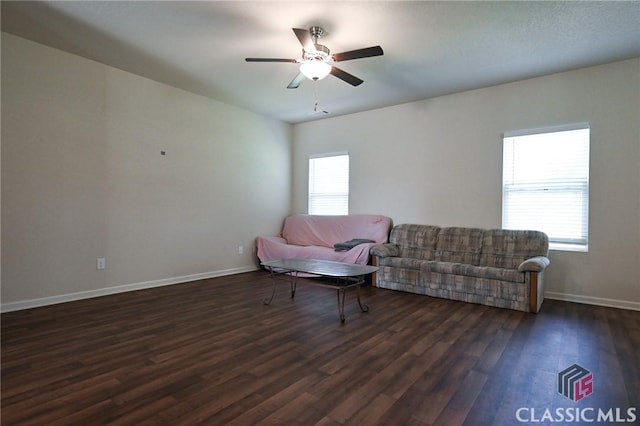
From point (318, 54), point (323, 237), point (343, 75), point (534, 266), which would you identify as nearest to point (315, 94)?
point (343, 75)

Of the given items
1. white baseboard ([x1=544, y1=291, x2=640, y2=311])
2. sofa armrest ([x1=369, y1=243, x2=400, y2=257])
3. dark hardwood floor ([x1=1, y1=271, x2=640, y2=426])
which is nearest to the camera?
dark hardwood floor ([x1=1, y1=271, x2=640, y2=426])

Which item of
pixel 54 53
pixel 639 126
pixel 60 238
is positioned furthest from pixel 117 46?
pixel 639 126

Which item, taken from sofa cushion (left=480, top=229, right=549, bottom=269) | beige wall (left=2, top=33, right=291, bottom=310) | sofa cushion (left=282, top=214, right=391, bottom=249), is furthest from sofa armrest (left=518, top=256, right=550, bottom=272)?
beige wall (left=2, top=33, right=291, bottom=310)

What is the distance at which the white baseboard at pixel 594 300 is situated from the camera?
364 cm

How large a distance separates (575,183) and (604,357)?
229 centimetres

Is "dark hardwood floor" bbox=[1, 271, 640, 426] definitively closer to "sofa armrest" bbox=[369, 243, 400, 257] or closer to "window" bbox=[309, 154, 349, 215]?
"sofa armrest" bbox=[369, 243, 400, 257]

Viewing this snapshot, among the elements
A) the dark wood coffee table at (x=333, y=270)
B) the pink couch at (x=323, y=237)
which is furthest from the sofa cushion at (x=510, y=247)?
the dark wood coffee table at (x=333, y=270)

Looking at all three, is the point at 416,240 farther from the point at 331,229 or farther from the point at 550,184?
the point at 550,184

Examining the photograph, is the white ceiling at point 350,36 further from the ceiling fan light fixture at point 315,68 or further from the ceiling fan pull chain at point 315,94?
the ceiling fan light fixture at point 315,68

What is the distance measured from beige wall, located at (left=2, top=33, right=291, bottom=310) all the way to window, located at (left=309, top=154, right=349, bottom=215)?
120 cm

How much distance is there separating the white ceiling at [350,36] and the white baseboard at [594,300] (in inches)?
106

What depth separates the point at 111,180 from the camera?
13.4 feet

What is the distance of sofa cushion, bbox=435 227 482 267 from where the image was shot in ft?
14.4

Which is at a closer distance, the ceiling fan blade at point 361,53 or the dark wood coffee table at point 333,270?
the ceiling fan blade at point 361,53
